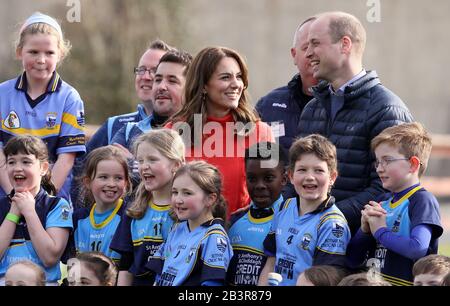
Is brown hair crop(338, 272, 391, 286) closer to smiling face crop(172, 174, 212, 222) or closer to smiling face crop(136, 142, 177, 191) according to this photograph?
smiling face crop(172, 174, 212, 222)

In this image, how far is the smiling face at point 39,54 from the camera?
5.77 metres

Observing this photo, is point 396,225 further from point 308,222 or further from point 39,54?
point 39,54

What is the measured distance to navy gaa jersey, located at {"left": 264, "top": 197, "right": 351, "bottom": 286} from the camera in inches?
183

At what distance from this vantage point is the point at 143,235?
5.12 meters

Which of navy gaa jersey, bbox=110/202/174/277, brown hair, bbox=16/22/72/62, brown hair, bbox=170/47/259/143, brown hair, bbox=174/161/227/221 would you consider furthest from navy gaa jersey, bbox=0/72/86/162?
brown hair, bbox=174/161/227/221

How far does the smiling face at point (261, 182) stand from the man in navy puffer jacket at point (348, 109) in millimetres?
367

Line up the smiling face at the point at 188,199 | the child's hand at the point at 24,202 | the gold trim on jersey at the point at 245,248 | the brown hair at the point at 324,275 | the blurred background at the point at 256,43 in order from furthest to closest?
the blurred background at the point at 256,43 < the child's hand at the point at 24,202 < the gold trim on jersey at the point at 245,248 < the smiling face at the point at 188,199 < the brown hair at the point at 324,275

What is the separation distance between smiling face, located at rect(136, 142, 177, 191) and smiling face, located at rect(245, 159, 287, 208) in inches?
18.2

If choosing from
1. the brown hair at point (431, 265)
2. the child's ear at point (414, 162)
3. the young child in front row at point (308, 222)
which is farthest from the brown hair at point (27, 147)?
the brown hair at point (431, 265)

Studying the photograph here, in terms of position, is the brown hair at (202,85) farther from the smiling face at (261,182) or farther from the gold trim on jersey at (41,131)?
the gold trim on jersey at (41,131)

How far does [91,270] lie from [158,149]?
0.79m

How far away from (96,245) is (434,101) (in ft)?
34.7

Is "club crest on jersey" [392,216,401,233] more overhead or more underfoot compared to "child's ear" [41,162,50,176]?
more underfoot
